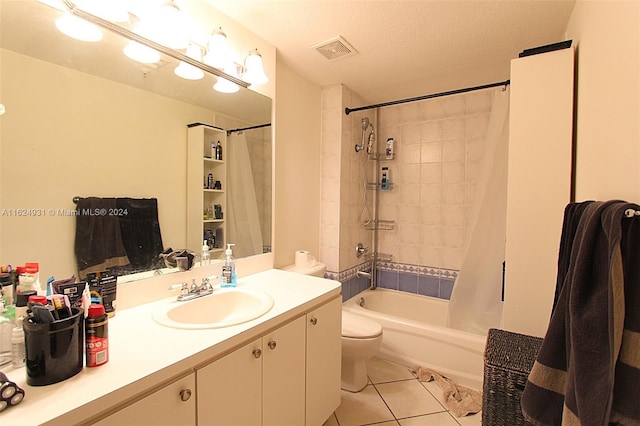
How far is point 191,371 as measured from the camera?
890 mm

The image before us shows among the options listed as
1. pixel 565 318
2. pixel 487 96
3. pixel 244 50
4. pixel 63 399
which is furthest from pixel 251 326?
pixel 487 96

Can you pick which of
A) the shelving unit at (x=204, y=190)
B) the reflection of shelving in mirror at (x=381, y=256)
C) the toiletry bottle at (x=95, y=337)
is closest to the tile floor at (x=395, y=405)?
the reflection of shelving in mirror at (x=381, y=256)

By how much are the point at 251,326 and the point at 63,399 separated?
525 mm

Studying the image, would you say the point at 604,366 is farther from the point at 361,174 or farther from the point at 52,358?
the point at 361,174

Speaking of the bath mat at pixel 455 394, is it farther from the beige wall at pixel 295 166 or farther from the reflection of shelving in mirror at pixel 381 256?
the beige wall at pixel 295 166

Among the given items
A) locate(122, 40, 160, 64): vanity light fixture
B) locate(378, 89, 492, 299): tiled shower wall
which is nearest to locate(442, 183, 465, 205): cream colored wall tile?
locate(378, 89, 492, 299): tiled shower wall

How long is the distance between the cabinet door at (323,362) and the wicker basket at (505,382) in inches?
27.7

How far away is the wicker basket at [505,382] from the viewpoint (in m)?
1.17

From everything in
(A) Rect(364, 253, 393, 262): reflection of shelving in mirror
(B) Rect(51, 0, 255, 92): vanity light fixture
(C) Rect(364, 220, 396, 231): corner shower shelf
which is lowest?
(A) Rect(364, 253, 393, 262): reflection of shelving in mirror

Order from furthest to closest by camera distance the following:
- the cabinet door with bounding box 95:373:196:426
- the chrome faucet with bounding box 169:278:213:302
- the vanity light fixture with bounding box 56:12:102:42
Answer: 1. the chrome faucet with bounding box 169:278:213:302
2. the vanity light fixture with bounding box 56:12:102:42
3. the cabinet door with bounding box 95:373:196:426

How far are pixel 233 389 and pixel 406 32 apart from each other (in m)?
2.00

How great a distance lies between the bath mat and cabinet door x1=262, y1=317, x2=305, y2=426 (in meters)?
1.06

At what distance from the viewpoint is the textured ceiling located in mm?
1515

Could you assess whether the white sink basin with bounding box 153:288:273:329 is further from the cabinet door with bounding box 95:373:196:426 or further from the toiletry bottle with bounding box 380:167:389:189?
the toiletry bottle with bounding box 380:167:389:189
